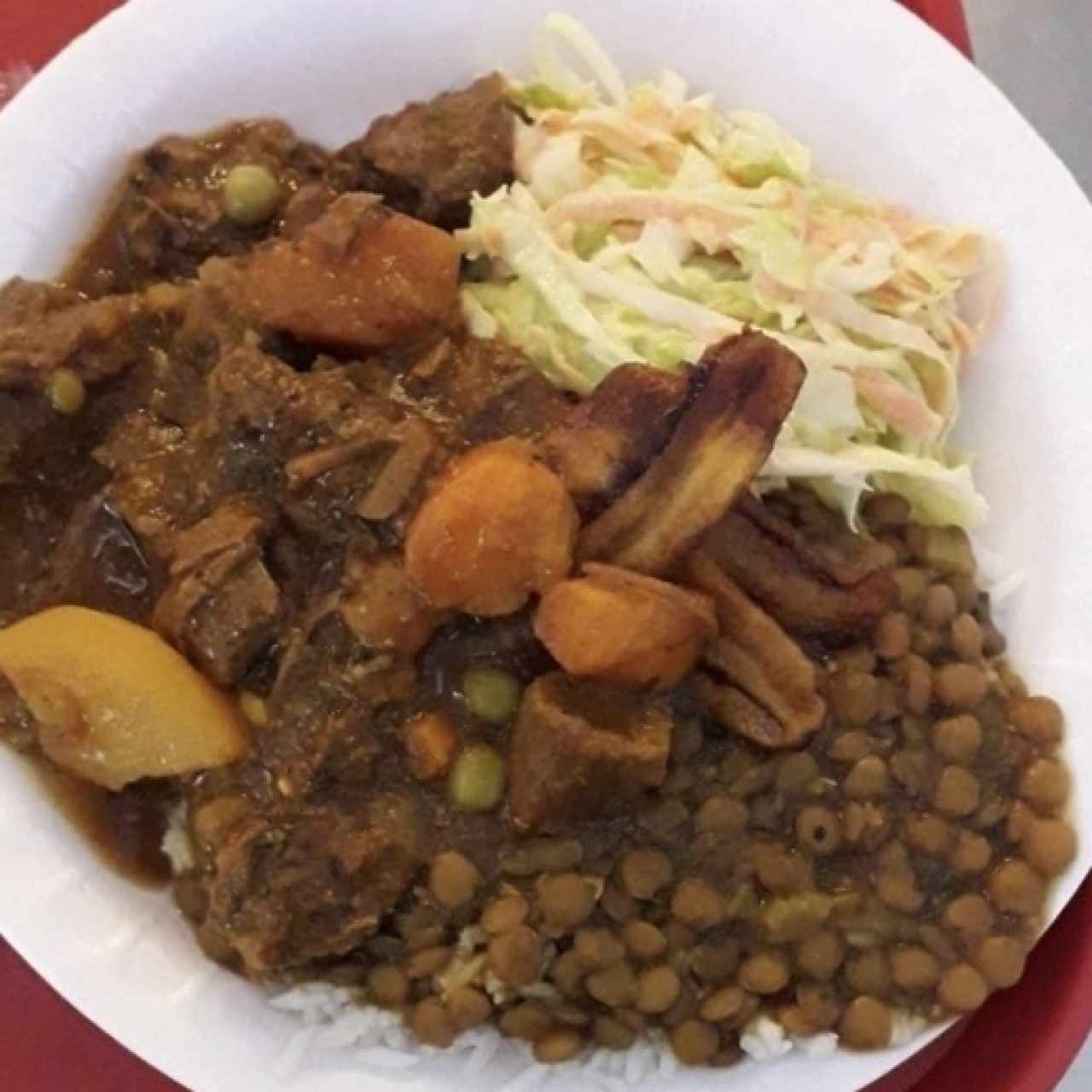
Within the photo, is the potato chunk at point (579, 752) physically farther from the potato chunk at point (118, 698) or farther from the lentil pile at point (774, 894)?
the potato chunk at point (118, 698)

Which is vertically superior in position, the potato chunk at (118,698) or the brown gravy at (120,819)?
the potato chunk at (118,698)

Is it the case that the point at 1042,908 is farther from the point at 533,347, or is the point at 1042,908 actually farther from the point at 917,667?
the point at 533,347

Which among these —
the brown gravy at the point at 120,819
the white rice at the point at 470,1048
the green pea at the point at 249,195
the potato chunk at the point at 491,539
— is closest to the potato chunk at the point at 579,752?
the potato chunk at the point at 491,539

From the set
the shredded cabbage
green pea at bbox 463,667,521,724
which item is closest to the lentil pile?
green pea at bbox 463,667,521,724

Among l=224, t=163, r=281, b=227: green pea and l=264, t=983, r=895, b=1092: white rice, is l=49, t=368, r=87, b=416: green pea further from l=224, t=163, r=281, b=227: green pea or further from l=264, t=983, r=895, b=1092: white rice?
l=264, t=983, r=895, b=1092: white rice

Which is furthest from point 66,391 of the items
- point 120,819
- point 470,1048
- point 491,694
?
point 470,1048

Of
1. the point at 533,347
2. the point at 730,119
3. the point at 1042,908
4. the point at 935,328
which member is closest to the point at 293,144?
the point at 533,347
